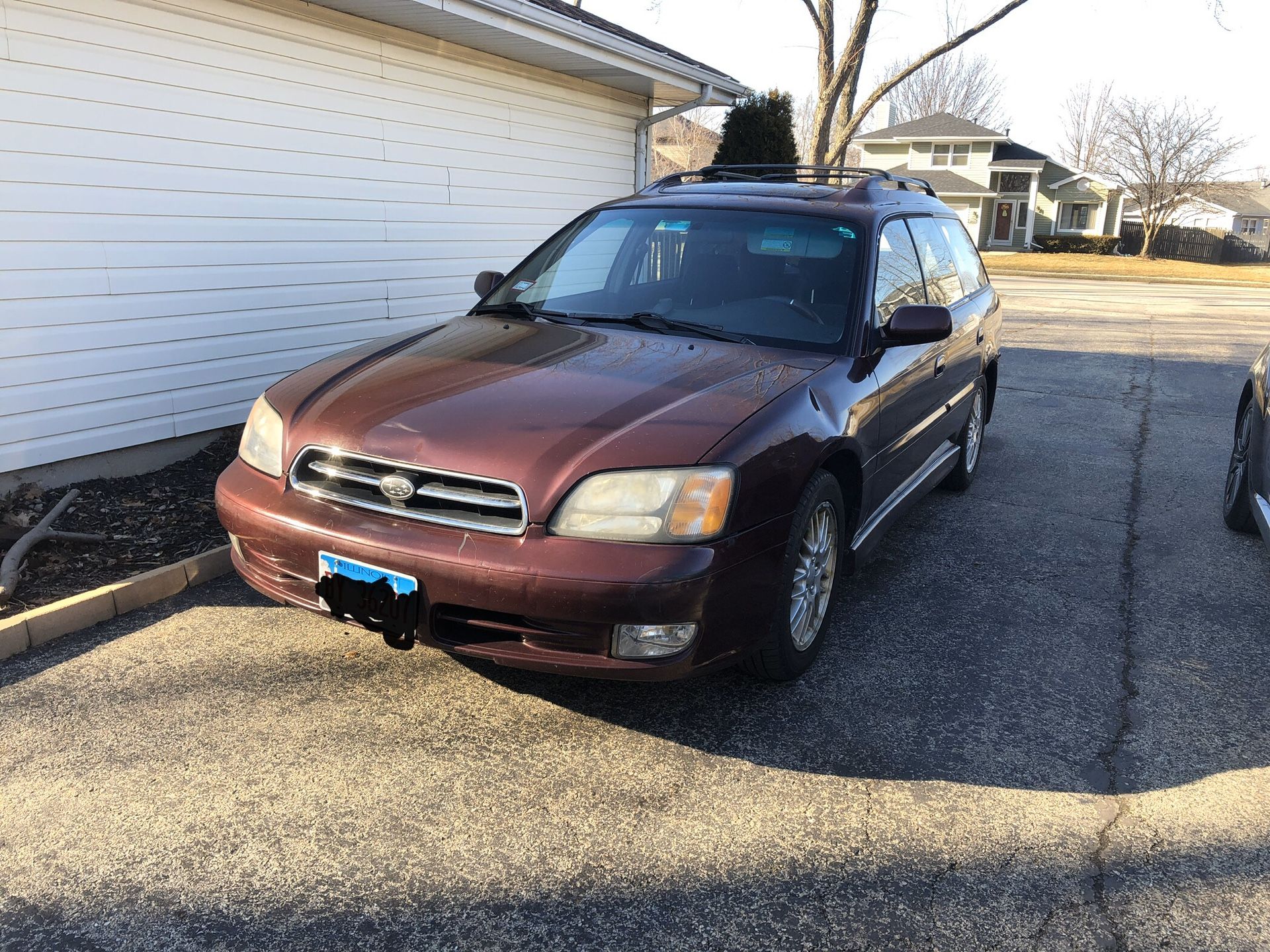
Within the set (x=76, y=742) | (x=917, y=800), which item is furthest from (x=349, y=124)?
(x=917, y=800)

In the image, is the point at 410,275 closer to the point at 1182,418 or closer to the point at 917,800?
the point at 917,800

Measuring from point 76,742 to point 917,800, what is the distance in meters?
2.72

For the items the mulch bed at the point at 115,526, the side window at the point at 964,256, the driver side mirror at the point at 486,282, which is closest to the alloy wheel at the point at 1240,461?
the side window at the point at 964,256

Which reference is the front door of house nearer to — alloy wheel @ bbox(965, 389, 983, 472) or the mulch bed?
alloy wheel @ bbox(965, 389, 983, 472)

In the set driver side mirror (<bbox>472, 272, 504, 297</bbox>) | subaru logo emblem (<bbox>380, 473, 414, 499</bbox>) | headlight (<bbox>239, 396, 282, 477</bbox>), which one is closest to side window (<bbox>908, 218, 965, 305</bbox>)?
driver side mirror (<bbox>472, 272, 504, 297</bbox>)

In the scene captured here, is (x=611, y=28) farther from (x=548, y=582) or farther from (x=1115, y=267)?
(x=1115, y=267)

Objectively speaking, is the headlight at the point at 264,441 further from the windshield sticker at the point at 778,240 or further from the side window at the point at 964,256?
the side window at the point at 964,256

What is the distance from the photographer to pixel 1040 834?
2928 millimetres

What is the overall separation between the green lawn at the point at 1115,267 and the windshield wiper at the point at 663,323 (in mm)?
31844

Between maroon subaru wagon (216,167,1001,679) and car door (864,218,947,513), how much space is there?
0.03m

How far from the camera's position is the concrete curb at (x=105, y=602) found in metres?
3.90

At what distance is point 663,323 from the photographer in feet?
13.7

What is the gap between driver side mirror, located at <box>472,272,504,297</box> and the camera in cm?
498

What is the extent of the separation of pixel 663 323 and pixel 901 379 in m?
1.11
